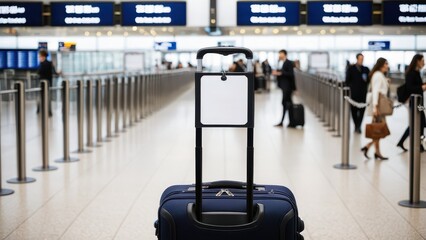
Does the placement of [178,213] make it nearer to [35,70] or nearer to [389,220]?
[389,220]

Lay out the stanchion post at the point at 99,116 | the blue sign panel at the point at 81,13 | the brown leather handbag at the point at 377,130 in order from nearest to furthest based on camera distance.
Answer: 1. the brown leather handbag at the point at 377,130
2. the stanchion post at the point at 99,116
3. the blue sign panel at the point at 81,13

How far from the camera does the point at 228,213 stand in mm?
4035

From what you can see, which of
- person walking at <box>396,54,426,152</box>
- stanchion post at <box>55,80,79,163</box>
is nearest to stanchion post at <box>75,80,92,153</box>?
stanchion post at <box>55,80,79,163</box>

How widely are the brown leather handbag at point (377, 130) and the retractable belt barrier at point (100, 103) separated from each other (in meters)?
4.00

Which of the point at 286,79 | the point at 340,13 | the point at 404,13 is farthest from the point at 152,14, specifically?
the point at 404,13

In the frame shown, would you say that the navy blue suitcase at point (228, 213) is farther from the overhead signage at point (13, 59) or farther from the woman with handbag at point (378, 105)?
the overhead signage at point (13, 59)

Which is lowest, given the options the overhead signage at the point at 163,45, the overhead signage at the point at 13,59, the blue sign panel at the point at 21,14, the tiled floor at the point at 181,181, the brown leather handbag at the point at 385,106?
the tiled floor at the point at 181,181

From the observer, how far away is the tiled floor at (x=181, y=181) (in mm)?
5953

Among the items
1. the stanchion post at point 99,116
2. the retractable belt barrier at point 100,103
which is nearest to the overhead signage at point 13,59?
the retractable belt barrier at point 100,103

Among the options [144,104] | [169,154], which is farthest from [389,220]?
[144,104]

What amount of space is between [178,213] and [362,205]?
10.8 ft

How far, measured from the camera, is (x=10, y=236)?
5625mm

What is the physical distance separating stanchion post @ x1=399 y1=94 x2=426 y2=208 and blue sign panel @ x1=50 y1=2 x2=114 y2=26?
7238 mm

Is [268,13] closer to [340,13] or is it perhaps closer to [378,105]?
[340,13]
